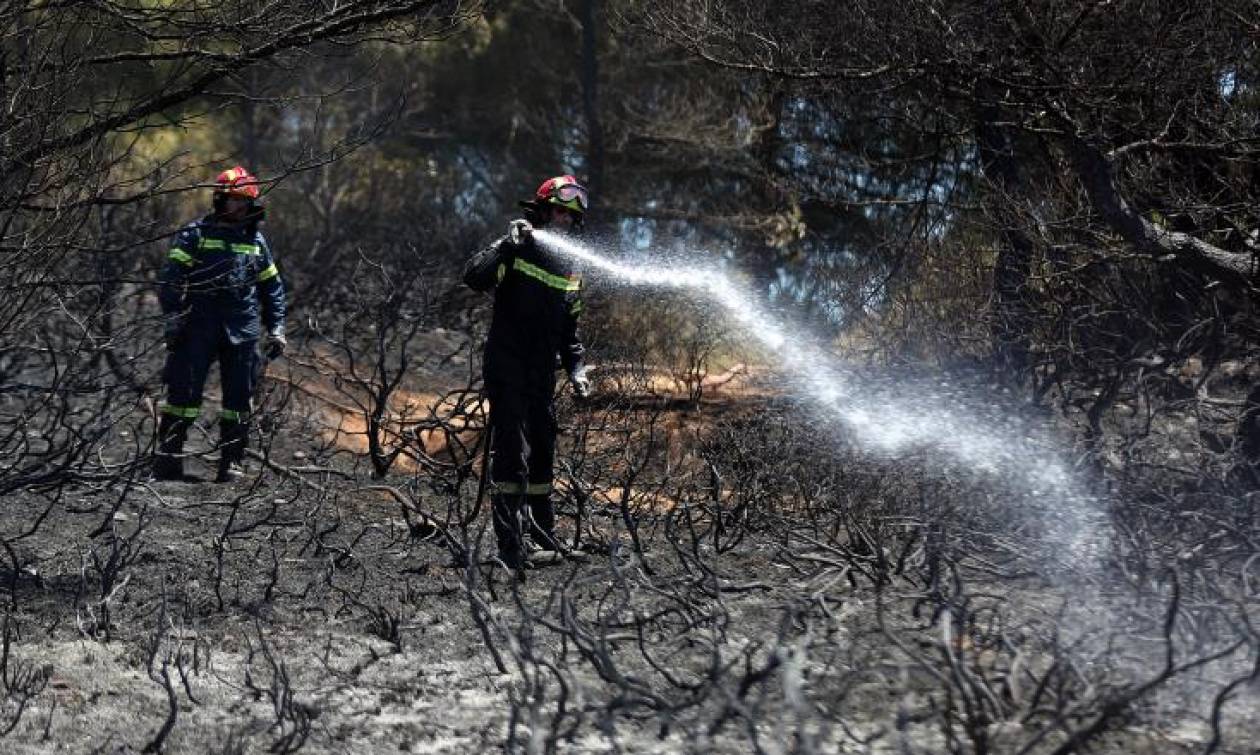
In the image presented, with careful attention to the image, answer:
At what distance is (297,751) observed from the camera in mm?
4246

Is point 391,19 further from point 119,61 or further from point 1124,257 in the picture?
point 1124,257

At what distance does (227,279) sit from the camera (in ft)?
28.0

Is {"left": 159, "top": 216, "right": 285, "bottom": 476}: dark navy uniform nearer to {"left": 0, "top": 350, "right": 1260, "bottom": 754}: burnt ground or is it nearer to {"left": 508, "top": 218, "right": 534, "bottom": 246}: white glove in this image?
{"left": 0, "top": 350, "right": 1260, "bottom": 754}: burnt ground

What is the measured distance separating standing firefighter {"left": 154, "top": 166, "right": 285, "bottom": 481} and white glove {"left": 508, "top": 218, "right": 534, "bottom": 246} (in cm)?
219

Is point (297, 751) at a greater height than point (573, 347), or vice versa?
point (573, 347)

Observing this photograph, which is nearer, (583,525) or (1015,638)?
(1015,638)

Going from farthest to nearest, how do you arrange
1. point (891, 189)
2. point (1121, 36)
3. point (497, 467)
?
1. point (891, 189)
2. point (1121, 36)
3. point (497, 467)

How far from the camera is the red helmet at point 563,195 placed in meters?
6.80

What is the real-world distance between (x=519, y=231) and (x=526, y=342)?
505mm

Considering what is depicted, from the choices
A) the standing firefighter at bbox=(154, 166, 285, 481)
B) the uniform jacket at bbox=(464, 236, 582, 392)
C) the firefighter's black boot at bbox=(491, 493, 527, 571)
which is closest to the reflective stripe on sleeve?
the uniform jacket at bbox=(464, 236, 582, 392)

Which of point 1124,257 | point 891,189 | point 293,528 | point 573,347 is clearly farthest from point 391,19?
point 891,189

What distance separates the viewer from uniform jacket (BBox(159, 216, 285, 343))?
27.9 ft

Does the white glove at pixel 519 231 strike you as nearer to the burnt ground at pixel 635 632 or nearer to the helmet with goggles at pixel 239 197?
the burnt ground at pixel 635 632

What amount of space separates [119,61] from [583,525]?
10.5ft
